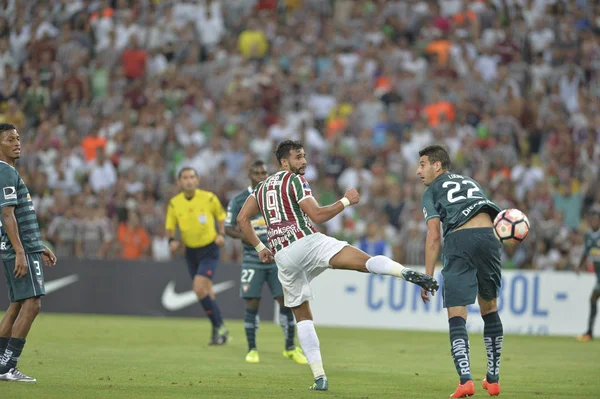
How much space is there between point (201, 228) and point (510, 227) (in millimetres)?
7249

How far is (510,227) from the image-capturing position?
9.43m

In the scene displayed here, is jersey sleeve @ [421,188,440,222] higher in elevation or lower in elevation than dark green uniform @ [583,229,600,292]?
higher

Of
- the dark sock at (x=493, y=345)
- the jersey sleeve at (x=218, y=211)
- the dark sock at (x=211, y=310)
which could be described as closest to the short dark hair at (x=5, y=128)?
the dark sock at (x=493, y=345)

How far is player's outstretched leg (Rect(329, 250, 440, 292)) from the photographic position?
8906mm


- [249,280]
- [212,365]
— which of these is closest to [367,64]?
[249,280]

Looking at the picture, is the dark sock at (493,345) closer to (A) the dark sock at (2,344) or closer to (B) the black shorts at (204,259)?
(A) the dark sock at (2,344)

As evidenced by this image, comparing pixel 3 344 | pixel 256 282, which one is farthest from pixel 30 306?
pixel 256 282

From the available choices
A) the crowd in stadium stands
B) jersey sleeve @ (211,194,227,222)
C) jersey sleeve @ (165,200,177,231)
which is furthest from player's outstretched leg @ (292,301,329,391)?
the crowd in stadium stands

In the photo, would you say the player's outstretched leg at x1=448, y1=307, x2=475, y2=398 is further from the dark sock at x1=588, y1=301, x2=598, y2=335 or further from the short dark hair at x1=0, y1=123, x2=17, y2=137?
the dark sock at x1=588, y1=301, x2=598, y2=335

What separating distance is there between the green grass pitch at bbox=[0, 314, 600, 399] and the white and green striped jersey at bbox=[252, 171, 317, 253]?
60.6 inches

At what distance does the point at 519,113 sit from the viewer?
25.1 m

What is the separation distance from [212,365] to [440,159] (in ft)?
14.0

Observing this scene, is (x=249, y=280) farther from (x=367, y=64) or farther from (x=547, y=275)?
(x=367, y=64)

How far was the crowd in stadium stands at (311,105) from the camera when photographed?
2284 cm
